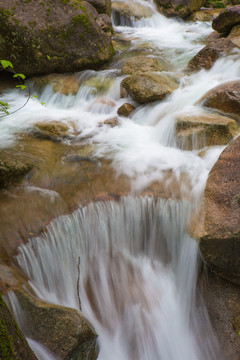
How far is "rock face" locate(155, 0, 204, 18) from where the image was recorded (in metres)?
12.7

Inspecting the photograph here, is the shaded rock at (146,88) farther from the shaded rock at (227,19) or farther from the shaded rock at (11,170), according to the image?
the shaded rock at (227,19)

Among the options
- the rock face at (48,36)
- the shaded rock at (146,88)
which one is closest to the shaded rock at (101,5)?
the rock face at (48,36)

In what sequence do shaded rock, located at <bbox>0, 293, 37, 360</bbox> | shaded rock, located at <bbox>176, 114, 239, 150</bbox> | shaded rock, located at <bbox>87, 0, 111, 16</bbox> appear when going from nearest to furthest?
shaded rock, located at <bbox>0, 293, 37, 360</bbox>, shaded rock, located at <bbox>176, 114, 239, 150</bbox>, shaded rock, located at <bbox>87, 0, 111, 16</bbox>

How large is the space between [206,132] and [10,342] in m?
3.97

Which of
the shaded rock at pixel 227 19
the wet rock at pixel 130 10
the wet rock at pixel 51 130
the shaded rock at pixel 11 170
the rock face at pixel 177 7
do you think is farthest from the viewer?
the rock face at pixel 177 7

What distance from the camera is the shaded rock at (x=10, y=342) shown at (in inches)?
62.5

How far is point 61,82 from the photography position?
7117 millimetres

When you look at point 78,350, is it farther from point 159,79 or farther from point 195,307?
point 159,79

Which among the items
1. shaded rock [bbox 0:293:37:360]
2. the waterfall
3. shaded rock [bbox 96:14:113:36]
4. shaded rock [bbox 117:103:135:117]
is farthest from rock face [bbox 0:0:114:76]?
shaded rock [bbox 0:293:37:360]

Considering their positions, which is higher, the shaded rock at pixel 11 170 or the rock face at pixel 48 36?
the rock face at pixel 48 36

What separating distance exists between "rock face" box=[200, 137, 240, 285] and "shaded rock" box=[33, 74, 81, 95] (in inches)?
174

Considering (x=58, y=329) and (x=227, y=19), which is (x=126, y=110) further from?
(x=227, y=19)

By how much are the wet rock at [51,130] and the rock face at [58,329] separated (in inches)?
122

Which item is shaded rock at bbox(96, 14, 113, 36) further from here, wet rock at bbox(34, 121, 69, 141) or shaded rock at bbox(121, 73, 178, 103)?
wet rock at bbox(34, 121, 69, 141)
